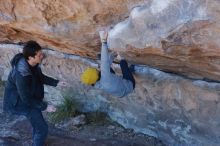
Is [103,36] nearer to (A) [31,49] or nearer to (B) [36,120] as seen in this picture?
(A) [31,49]

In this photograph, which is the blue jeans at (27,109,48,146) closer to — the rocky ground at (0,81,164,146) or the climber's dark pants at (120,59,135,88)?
the rocky ground at (0,81,164,146)

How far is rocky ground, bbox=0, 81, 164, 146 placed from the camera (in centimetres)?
531

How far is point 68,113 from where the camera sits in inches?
231

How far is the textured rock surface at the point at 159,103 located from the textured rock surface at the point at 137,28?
0.58 ft

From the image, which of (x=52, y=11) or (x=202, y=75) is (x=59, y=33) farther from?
(x=202, y=75)

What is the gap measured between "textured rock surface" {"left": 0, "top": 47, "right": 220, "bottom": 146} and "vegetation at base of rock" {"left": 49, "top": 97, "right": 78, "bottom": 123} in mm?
105

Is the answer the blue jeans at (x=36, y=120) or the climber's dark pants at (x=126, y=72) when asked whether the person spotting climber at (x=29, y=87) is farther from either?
the climber's dark pants at (x=126, y=72)

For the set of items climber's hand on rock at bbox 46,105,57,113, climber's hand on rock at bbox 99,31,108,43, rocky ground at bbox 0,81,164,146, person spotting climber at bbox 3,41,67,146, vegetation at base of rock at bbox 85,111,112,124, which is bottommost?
rocky ground at bbox 0,81,164,146

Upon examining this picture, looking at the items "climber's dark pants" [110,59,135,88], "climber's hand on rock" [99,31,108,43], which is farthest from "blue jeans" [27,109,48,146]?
"climber's hand on rock" [99,31,108,43]

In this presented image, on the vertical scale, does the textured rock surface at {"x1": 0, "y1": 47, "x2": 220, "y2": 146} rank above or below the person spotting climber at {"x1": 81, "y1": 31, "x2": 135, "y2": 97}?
below

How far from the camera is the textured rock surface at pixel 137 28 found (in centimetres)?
342

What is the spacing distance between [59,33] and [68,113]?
1507 millimetres

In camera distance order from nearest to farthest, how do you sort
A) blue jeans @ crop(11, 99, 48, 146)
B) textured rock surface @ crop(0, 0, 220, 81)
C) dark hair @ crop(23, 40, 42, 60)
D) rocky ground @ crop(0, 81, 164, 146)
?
1. textured rock surface @ crop(0, 0, 220, 81)
2. dark hair @ crop(23, 40, 42, 60)
3. blue jeans @ crop(11, 99, 48, 146)
4. rocky ground @ crop(0, 81, 164, 146)

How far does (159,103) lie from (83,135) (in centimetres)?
115
